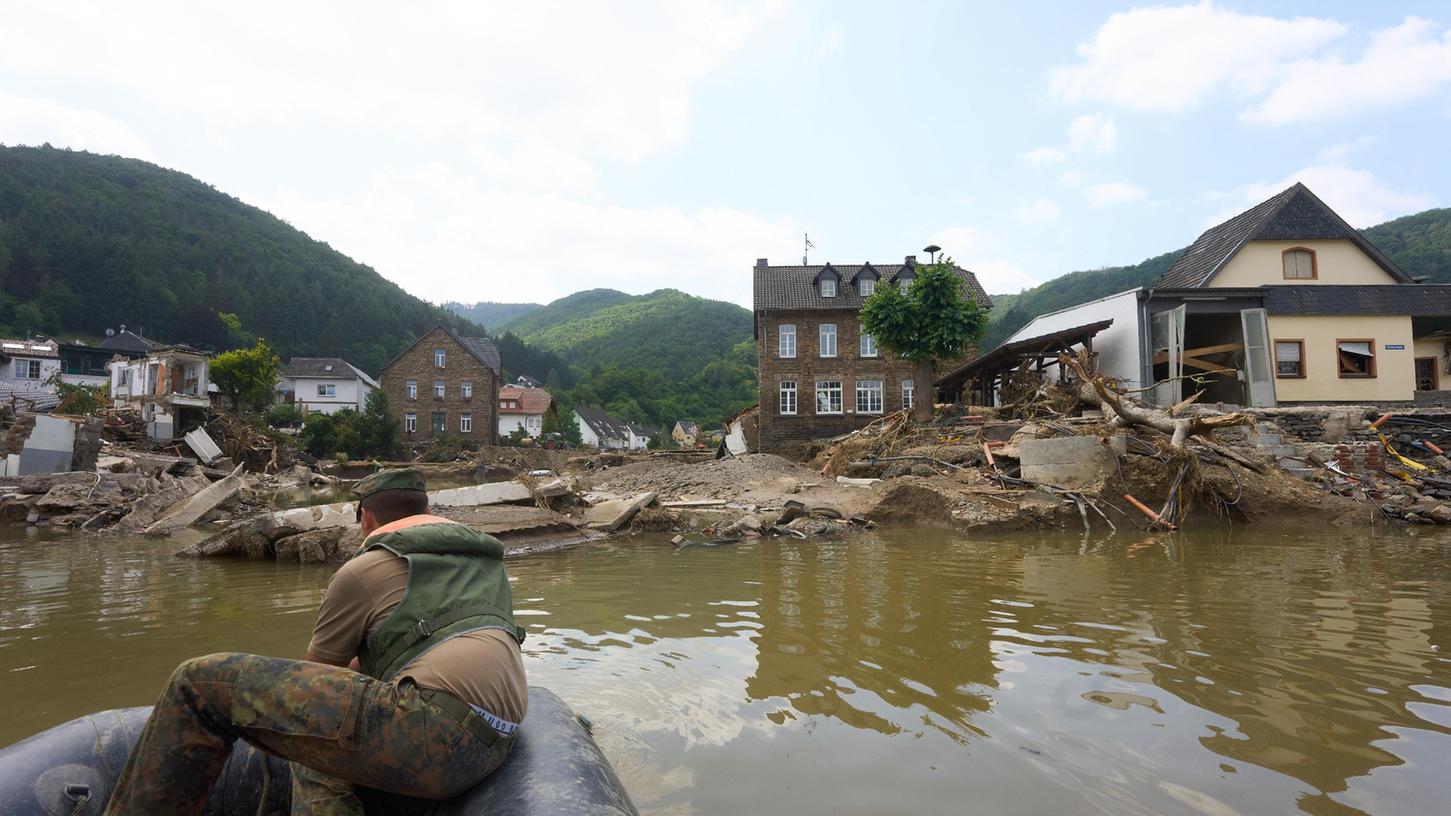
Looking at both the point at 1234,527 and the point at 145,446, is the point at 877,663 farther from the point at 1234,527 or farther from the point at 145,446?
the point at 145,446

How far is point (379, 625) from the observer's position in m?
2.36

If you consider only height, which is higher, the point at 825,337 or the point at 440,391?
the point at 825,337

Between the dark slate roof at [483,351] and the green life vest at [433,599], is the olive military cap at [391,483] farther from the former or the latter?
the dark slate roof at [483,351]

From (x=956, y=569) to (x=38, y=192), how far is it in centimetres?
11264

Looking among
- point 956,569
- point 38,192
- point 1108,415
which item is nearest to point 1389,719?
point 956,569

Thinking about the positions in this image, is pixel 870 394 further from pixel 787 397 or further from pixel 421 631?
pixel 421 631

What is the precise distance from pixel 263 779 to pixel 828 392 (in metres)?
32.7

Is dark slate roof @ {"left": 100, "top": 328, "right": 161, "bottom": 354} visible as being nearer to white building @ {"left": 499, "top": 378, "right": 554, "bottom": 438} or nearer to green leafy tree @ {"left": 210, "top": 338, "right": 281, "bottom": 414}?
white building @ {"left": 499, "top": 378, "right": 554, "bottom": 438}

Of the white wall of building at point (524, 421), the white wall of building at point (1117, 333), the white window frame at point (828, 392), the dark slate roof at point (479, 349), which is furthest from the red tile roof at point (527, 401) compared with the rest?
the white wall of building at point (1117, 333)

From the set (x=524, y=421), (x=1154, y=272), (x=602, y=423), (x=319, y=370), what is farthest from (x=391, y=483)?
(x=602, y=423)

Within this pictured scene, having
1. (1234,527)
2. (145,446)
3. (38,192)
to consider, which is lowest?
(1234,527)

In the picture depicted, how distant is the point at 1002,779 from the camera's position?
10.3 ft

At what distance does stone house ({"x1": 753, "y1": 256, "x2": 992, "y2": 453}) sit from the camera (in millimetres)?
34156

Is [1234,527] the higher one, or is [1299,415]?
[1299,415]
